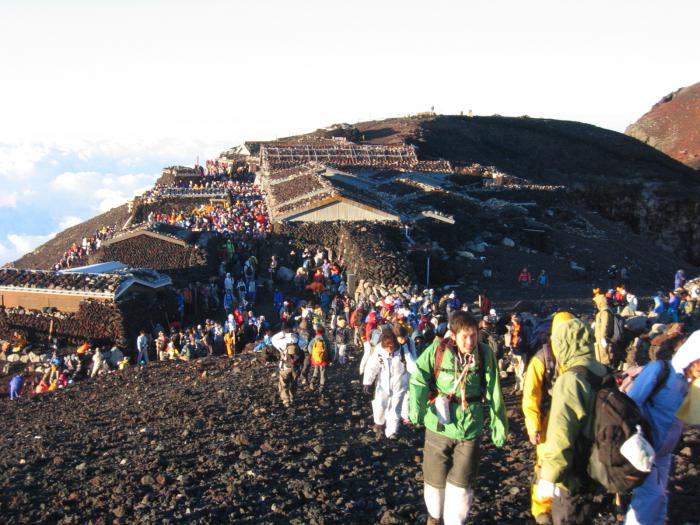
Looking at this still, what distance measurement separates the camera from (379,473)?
8406 millimetres

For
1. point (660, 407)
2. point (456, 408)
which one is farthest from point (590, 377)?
point (456, 408)

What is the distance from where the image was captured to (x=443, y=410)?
6234 mm

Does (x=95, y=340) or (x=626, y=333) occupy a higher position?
(x=626, y=333)

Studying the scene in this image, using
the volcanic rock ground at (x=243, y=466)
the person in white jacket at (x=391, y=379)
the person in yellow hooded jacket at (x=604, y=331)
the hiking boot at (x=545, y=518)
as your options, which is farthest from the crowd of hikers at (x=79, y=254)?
the hiking boot at (x=545, y=518)

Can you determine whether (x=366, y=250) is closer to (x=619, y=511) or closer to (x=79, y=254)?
(x=79, y=254)

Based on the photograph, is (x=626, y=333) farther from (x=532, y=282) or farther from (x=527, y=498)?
(x=532, y=282)

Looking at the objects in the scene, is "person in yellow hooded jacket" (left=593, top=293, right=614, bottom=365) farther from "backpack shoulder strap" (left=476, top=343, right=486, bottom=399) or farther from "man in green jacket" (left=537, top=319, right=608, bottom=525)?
"man in green jacket" (left=537, top=319, right=608, bottom=525)

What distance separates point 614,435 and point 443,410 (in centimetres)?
153

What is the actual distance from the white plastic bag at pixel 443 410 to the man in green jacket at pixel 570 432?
0.90 meters

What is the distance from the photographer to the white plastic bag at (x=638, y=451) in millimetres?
5109

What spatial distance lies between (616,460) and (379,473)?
3718 mm

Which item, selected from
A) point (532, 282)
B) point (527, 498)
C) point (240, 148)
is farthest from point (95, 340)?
point (240, 148)

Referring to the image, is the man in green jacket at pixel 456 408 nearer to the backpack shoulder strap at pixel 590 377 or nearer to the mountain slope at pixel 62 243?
the backpack shoulder strap at pixel 590 377

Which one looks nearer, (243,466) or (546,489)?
(546,489)
